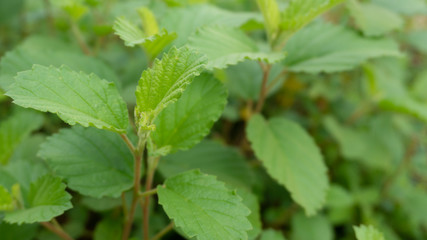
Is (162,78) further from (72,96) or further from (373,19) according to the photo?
(373,19)

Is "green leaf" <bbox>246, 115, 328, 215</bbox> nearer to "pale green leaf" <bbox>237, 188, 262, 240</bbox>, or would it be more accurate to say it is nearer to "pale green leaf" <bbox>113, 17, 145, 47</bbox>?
"pale green leaf" <bbox>237, 188, 262, 240</bbox>

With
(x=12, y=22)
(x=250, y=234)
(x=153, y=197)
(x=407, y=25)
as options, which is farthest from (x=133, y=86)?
(x=407, y=25)

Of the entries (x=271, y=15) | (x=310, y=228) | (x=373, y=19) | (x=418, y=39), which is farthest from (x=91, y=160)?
(x=418, y=39)

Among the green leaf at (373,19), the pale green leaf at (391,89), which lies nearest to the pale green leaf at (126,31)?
the green leaf at (373,19)

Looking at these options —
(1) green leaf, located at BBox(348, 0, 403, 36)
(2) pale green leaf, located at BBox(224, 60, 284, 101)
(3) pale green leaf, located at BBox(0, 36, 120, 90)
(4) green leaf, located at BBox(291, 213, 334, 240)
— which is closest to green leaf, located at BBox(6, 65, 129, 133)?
(3) pale green leaf, located at BBox(0, 36, 120, 90)

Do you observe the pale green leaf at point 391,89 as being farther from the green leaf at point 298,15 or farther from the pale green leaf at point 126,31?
the pale green leaf at point 126,31
